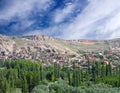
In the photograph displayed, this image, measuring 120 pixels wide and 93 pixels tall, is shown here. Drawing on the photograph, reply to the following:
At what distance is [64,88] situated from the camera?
5303cm

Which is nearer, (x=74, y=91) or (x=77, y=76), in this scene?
(x=74, y=91)

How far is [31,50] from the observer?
7584 inches

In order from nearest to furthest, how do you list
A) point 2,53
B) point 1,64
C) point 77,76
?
point 77,76 < point 1,64 < point 2,53

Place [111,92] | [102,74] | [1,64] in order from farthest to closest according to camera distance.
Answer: [1,64], [102,74], [111,92]

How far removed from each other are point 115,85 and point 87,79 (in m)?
11.2

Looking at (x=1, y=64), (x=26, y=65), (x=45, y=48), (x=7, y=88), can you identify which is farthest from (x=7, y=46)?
(x=7, y=88)

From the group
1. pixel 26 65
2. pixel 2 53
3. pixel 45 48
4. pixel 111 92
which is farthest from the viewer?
pixel 45 48

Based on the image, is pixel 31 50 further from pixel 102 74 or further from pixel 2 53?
pixel 102 74

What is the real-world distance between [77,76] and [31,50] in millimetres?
129006

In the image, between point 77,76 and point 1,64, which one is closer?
point 77,76

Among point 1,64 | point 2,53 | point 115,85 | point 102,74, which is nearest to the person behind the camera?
point 115,85

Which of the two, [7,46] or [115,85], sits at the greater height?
[7,46]

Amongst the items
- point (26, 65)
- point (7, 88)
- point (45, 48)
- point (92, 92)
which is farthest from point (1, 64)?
point (45, 48)

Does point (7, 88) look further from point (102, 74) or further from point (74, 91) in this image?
point (102, 74)
